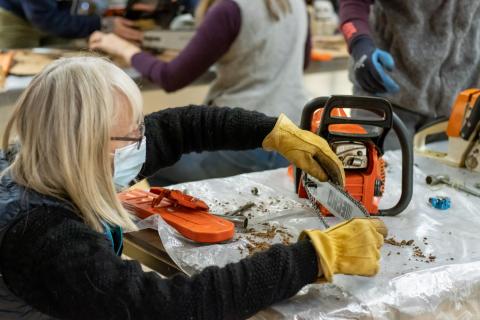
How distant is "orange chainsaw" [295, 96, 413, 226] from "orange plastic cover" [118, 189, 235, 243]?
225 mm

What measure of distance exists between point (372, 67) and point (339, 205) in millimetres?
544

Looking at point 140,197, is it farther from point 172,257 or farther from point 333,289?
point 333,289

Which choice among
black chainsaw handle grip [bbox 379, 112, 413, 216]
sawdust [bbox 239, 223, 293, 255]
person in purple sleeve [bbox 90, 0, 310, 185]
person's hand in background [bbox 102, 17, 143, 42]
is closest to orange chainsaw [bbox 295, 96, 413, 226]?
black chainsaw handle grip [bbox 379, 112, 413, 216]

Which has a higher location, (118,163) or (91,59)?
(91,59)

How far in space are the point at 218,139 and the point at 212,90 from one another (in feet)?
2.65

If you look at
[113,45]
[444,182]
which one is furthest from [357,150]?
[113,45]

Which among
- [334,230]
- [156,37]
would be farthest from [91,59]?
[156,37]

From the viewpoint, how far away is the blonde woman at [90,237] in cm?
92

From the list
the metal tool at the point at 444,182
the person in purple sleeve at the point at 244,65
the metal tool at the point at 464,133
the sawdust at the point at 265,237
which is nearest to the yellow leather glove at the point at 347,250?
the sawdust at the point at 265,237

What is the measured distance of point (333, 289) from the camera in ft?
3.41

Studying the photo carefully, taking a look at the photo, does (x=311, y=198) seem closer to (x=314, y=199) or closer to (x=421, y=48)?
(x=314, y=199)

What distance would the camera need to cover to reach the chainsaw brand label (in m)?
1.24

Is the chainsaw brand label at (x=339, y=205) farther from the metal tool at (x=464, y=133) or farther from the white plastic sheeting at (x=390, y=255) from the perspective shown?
the metal tool at (x=464, y=133)

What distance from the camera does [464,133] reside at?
5.36ft
